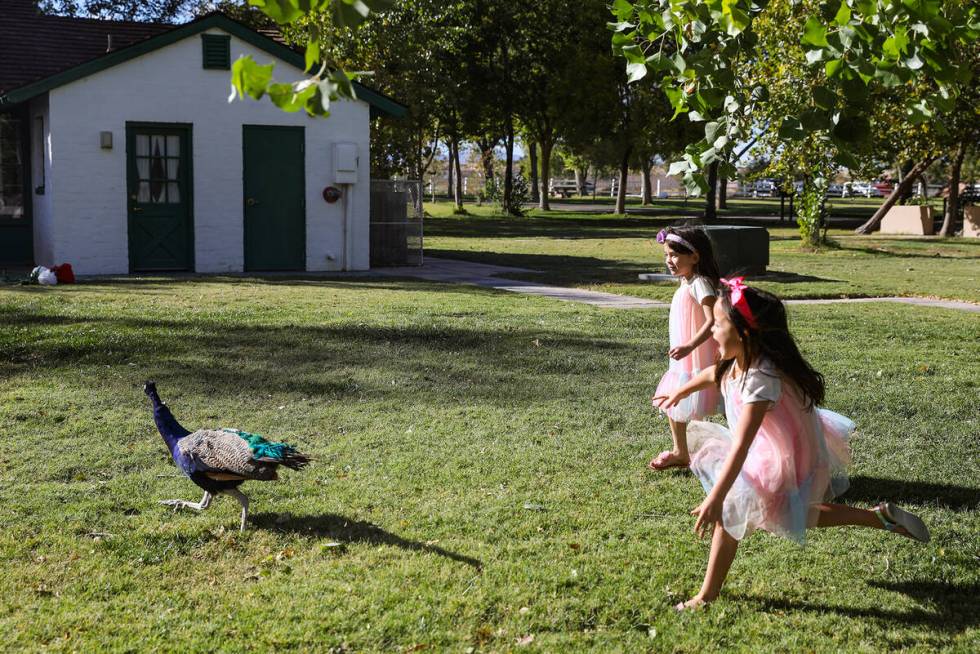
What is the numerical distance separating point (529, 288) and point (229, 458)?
10.8m

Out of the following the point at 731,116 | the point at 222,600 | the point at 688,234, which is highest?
the point at 731,116

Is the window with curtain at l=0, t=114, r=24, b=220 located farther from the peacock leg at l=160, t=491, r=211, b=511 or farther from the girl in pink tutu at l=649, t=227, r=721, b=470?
the girl in pink tutu at l=649, t=227, r=721, b=470

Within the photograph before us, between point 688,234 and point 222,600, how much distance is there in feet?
9.81

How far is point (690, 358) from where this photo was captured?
5.94 m

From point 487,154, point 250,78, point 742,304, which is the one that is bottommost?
point 742,304

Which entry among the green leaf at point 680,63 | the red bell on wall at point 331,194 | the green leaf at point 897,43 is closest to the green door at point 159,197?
the red bell on wall at point 331,194

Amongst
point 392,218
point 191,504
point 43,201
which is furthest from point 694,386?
point 43,201

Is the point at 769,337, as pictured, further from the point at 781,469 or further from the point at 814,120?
the point at 814,120

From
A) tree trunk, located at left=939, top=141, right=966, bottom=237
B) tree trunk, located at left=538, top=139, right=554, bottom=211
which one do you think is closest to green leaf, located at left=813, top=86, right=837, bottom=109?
tree trunk, located at left=939, top=141, right=966, bottom=237

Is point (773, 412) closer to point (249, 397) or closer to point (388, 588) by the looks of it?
point (388, 588)

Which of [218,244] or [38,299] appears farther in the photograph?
[218,244]

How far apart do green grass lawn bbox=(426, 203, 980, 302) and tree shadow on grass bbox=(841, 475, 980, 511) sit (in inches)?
337

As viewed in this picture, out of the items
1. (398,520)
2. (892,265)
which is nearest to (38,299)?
(398,520)

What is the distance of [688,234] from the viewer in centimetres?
561
